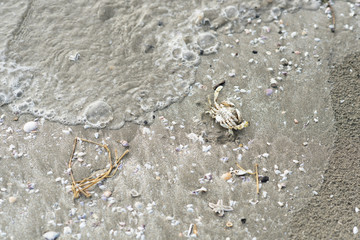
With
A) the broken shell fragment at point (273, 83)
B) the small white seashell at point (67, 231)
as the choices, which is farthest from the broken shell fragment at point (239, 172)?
the small white seashell at point (67, 231)

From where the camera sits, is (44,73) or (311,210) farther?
(44,73)

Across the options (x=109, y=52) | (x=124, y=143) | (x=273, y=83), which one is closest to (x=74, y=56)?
(x=109, y=52)

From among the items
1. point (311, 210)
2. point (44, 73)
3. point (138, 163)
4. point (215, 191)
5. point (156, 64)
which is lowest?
point (311, 210)

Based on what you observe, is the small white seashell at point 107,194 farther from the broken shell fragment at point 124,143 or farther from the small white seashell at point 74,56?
the small white seashell at point 74,56

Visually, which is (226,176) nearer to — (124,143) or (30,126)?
(124,143)

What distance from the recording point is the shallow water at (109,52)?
4.19 m

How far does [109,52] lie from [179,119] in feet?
4.43

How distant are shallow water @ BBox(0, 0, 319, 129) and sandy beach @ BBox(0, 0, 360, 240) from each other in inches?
0.7

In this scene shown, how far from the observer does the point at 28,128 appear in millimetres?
3977

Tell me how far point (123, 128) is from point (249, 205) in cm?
164

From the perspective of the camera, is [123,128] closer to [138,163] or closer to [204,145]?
[138,163]

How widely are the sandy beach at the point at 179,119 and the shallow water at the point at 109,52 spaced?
0.02 meters

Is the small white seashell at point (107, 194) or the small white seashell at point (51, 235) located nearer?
the small white seashell at point (51, 235)

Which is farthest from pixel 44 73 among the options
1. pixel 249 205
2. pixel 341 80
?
pixel 341 80
